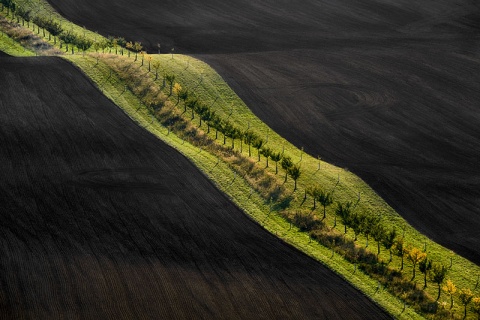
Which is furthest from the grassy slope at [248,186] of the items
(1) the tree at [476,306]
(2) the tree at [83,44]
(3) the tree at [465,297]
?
(2) the tree at [83,44]

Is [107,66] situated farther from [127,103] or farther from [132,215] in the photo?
[132,215]

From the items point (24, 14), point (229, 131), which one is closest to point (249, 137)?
point (229, 131)

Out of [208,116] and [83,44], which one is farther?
[83,44]

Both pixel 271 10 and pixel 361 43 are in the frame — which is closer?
pixel 361 43

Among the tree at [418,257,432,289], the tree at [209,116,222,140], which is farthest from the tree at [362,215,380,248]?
the tree at [209,116,222,140]

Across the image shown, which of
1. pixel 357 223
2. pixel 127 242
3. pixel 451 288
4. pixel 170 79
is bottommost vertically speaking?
pixel 127 242

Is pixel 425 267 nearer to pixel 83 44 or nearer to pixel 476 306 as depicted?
pixel 476 306

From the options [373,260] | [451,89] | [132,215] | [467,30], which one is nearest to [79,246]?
[132,215]

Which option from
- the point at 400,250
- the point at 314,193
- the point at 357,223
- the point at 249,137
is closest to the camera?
the point at 400,250
